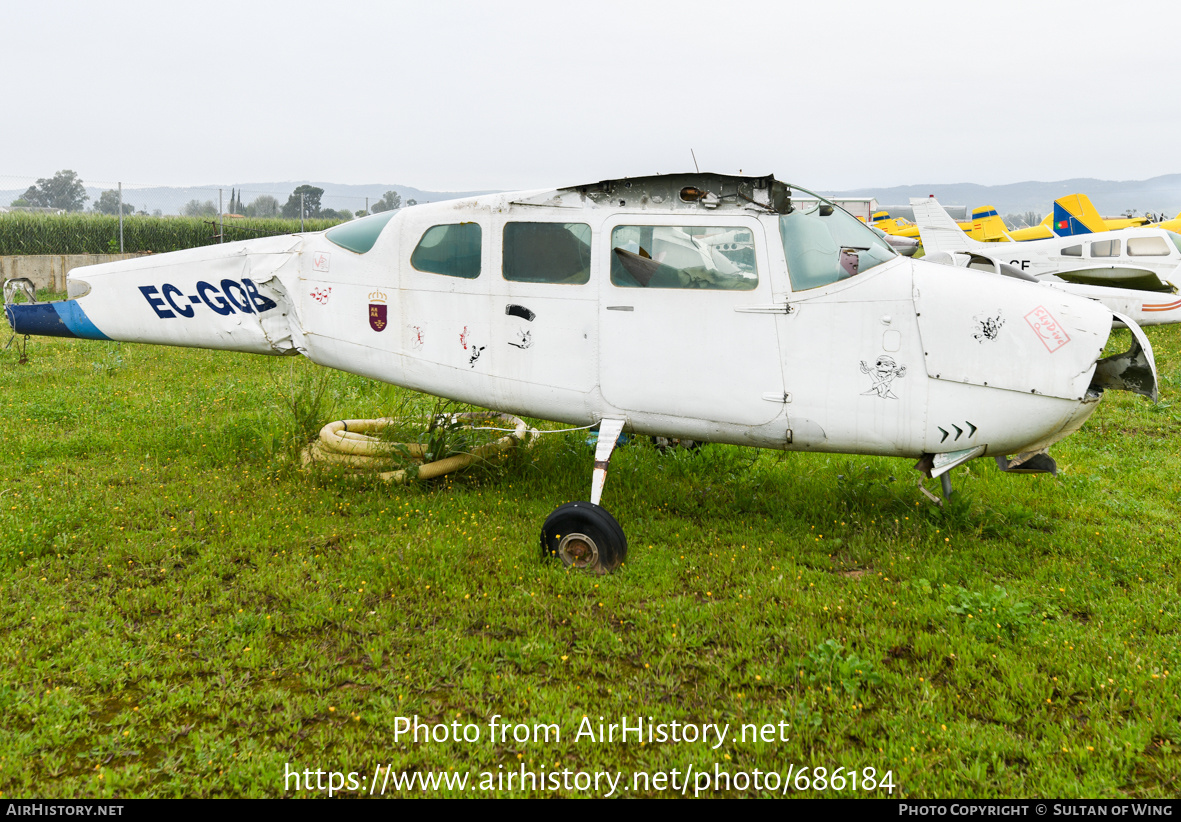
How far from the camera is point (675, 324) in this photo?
200 inches

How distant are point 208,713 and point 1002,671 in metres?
3.86

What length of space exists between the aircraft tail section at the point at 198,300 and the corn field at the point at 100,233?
1815 centimetres

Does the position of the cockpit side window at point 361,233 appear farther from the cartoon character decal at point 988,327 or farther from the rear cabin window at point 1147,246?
the rear cabin window at point 1147,246

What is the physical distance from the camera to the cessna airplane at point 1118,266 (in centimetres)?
1280

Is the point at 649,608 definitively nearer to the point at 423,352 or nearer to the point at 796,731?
the point at 796,731

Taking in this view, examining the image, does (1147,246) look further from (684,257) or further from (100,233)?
(100,233)

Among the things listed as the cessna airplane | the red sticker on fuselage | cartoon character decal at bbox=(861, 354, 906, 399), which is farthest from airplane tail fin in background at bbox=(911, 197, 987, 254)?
cartoon character decal at bbox=(861, 354, 906, 399)

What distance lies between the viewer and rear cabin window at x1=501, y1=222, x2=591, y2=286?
5.24 metres

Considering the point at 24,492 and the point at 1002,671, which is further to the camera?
the point at 24,492

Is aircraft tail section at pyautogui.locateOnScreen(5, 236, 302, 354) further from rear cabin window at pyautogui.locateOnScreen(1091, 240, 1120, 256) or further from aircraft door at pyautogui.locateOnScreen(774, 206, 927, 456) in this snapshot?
rear cabin window at pyautogui.locateOnScreen(1091, 240, 1120, 256)

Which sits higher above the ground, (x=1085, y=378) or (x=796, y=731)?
(x=1085, y=378)
